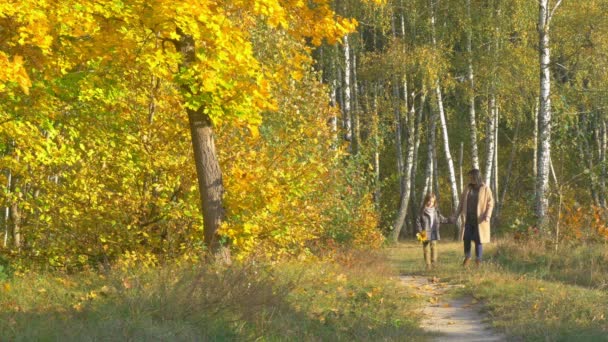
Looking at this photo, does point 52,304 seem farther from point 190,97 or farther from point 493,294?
point 493,294

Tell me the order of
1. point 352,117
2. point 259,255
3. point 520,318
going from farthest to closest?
point 352,117, point 259,255, point 520,318

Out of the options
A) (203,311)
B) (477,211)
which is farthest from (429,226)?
(203,311)

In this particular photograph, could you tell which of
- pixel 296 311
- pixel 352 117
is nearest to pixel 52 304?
pixel 296 311

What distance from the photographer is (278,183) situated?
1378 cm

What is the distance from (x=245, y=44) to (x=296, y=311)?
3.24 meters

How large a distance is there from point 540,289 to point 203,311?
16.1 feet

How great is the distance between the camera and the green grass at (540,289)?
31.4ft

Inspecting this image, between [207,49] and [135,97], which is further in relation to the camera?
[135,97]

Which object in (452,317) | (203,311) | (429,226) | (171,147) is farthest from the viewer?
(429,226)

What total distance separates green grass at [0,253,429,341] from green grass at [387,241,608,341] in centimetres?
108

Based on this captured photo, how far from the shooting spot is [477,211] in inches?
635

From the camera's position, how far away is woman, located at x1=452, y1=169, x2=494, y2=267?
632 inches

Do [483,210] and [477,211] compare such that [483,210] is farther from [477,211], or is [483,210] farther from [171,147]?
[171,147]

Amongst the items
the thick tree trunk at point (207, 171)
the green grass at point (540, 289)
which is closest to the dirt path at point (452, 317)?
the green grass at point (540, 289)
